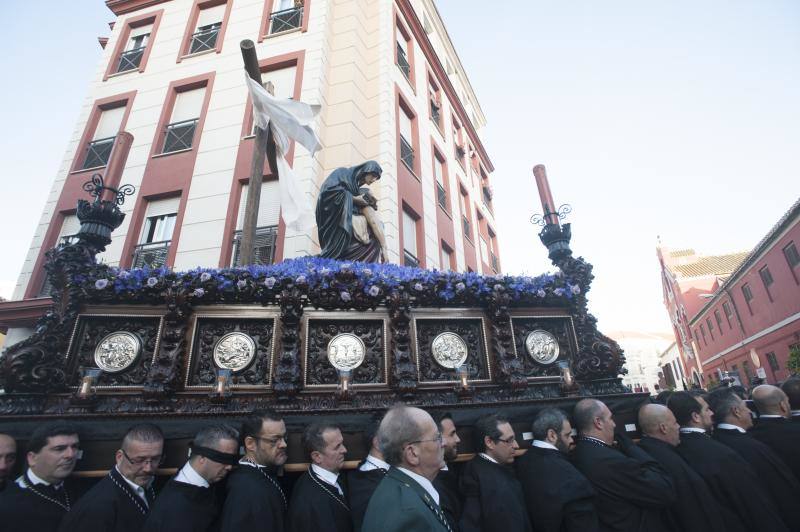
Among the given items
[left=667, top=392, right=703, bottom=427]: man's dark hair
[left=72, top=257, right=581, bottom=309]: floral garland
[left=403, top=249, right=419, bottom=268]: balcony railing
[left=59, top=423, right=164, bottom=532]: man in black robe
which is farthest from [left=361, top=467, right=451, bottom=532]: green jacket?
[left=403, top=249, right=419, bottom=268]: balcony railing

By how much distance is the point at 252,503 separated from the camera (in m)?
2.59

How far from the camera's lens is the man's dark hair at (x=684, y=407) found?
3.83m

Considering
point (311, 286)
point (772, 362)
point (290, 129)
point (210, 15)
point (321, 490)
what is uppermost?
point (210, 15)

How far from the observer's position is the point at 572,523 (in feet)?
9.60

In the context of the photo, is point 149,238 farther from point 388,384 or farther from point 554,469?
point 554,469

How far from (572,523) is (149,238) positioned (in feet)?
39.4

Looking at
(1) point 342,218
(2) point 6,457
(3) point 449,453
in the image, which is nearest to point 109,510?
(2) point 6,457

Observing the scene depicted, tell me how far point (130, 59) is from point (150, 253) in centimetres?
878

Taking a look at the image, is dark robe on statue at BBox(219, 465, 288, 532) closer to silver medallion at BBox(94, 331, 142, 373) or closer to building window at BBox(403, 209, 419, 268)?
silver medallion at BBox(94, 331, 142, 373)

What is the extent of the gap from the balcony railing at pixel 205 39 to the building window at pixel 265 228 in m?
6.99

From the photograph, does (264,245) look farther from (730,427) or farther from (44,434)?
(730,427)

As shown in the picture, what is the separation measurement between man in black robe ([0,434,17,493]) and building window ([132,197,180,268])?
8245 millimetres

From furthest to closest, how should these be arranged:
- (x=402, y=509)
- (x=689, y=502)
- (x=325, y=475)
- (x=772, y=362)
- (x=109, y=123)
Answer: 1. (x=772, y=362)
2. (x=109, y=123)
3. (x=689, y=502)
4. (x=325, y=475)
5. (x=402, y=509)

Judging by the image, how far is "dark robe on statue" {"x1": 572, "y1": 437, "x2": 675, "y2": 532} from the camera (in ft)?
10.0
